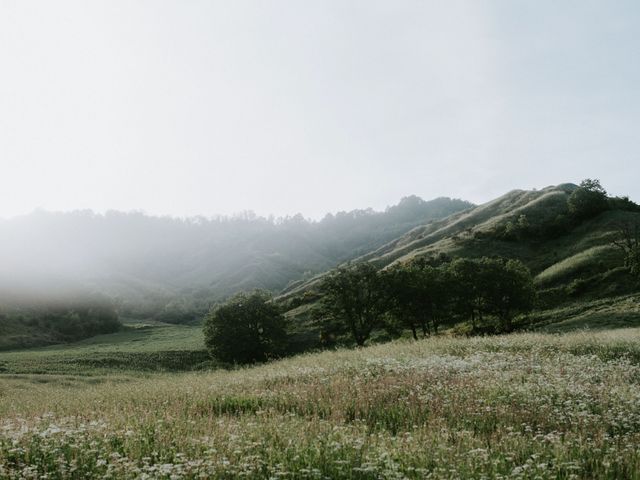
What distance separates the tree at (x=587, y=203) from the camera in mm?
107938

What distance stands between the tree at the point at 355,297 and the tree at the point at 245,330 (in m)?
8.03

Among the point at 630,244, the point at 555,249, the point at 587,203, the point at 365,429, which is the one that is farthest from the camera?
the point at 587,203

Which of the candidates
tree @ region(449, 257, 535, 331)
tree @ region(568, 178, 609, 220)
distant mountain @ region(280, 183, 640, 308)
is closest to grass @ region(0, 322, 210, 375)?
tree @ region(449, 257, 535, 331)

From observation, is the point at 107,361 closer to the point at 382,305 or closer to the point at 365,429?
the point at 382,305

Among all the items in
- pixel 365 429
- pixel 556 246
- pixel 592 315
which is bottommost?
pixel 592 315

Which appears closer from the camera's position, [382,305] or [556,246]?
[382,305]

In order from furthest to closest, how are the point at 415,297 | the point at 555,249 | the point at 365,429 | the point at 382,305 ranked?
the point at 555,249 → the point at 382,305 → the point at 415,297 → the point at 365,429

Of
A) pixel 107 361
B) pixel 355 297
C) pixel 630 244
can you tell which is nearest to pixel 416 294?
pixel 355 297

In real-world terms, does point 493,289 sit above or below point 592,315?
above

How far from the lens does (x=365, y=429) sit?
871 centimetres

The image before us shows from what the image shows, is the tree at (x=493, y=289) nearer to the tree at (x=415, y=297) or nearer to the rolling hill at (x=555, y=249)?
the tree at (x=415, y=297)

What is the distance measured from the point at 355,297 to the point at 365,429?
53.5 m

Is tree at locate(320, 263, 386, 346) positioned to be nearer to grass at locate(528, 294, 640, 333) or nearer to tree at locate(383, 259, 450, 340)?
tree at locate(383, 259, 450, 340)

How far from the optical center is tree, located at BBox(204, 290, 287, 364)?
60531 millimetres
